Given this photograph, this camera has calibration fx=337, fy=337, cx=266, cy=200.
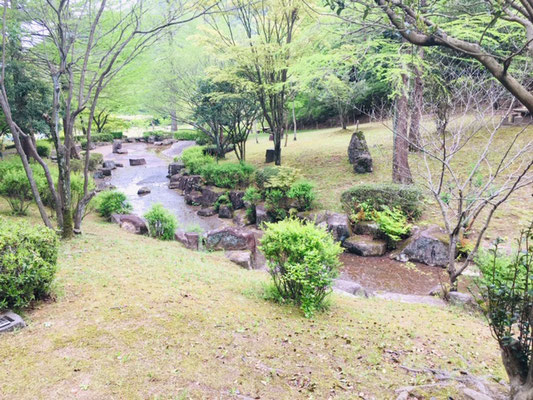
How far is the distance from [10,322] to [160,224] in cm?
499

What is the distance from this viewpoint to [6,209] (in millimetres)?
8094

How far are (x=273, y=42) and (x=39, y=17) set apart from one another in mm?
8094

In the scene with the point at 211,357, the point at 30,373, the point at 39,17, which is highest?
the point at 39,17

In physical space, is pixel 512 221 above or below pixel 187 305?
below

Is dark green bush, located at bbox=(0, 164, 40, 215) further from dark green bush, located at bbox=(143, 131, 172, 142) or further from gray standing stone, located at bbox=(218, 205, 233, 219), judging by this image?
dark green bush, located at bbox=(143, 131, 172, 142)

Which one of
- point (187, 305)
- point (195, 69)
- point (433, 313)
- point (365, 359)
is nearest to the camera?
point (365, 359)

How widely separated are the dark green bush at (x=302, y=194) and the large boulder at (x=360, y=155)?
120 inches

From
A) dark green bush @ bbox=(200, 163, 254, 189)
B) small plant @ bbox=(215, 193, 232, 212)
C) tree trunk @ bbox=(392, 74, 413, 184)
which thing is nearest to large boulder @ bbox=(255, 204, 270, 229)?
small plant @ bbox=(215, 193, 232, 212)

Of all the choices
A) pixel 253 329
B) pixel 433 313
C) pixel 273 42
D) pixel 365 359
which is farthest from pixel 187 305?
pixel 273 42

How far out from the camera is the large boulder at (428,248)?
23.8 feet

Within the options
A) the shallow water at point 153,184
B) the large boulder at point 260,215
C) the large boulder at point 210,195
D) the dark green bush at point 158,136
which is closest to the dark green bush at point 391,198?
the large boulder at point 260,215

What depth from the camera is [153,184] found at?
1602 cm

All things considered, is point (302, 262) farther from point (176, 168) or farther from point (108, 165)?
point (108, 165)

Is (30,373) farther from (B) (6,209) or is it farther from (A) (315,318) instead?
(B) (6,209)
